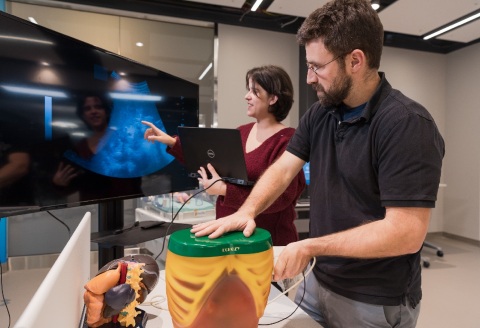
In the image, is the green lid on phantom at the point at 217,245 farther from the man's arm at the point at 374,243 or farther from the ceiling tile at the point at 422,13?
the ceiling tile at the point at 422,13

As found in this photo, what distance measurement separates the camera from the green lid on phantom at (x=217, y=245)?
2.27ft

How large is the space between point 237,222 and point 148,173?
86cm

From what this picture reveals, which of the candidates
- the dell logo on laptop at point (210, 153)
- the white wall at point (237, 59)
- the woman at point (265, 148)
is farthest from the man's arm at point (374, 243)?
the white wall at point (237, 59)

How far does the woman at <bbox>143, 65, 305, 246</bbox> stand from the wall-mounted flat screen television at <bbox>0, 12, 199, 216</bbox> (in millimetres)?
123

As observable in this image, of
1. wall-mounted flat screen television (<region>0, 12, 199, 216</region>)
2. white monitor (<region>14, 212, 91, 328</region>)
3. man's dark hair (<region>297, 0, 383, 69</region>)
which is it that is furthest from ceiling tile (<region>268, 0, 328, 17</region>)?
white monitor (<region>14, 212, 91, 328</region>)

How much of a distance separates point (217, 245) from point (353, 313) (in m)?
0.55

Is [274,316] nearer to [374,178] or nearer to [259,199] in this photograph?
[259,199]

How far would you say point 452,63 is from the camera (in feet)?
16.5

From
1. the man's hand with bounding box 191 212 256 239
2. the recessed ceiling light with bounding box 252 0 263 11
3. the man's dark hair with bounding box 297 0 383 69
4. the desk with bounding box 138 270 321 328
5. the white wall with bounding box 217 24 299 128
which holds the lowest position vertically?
the desk with bounding box 138 270 321 328

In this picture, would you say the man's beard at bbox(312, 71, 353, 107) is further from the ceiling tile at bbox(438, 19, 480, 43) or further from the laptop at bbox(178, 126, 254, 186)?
the ceiling tile at bbox(438, 19, 480, 43)

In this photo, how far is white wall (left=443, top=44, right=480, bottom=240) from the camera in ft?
15.3

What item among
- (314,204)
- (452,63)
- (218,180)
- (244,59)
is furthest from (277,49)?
(314,204)

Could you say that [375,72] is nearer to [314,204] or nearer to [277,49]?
[314,204]

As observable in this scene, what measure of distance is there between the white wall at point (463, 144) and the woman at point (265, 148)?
4.25 metres
